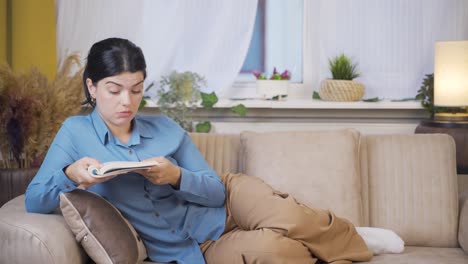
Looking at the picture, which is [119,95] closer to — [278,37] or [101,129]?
[101,129]

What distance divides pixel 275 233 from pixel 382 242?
→ 17.2 inches

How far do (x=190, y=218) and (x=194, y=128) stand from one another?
1.30m

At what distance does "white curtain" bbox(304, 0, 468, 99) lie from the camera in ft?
11.3

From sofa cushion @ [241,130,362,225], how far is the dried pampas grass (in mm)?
803

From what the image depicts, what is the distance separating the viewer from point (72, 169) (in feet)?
6.18

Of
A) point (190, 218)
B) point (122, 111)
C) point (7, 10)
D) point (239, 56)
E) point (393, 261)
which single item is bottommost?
point (393, 261)

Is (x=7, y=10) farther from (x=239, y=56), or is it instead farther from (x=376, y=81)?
(x=376, y=81)

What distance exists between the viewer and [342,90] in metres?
3.38

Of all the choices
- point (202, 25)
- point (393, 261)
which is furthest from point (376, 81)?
point (393, 261)

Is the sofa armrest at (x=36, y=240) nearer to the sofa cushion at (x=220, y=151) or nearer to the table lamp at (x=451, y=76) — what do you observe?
the sofa cushion at (x=220, y=151)

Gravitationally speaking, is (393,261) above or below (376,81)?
below

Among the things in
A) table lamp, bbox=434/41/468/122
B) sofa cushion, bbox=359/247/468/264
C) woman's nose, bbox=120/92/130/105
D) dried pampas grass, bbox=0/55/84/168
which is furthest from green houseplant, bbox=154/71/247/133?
sofa cushion, bbox=359/247/468/264

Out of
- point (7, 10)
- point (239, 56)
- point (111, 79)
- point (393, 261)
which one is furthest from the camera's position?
point (239, 56)

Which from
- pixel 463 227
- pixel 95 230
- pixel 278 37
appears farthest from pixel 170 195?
pixel 278 37
